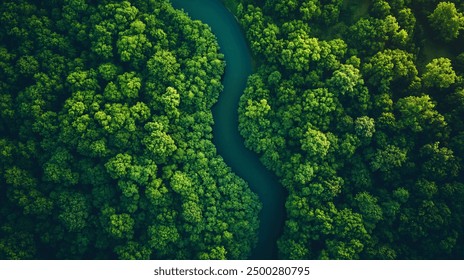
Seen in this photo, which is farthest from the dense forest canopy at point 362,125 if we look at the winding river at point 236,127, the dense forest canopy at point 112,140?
the dense forest canopy at point 112,140

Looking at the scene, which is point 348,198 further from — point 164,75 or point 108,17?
point 108,17

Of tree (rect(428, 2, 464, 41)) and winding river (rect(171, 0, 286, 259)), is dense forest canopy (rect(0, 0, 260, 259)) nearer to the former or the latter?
winding river (rect(171, 0, 286, 259))

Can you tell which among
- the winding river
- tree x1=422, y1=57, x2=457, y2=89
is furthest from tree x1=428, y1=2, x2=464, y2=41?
the winding river

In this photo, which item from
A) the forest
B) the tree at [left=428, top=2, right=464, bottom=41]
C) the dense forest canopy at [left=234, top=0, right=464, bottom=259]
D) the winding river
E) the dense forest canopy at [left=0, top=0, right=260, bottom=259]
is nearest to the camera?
the dense forest canopy at [left=234, top=0, right=464, bottom=259]

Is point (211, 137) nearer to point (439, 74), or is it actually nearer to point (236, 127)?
point (236, 127)

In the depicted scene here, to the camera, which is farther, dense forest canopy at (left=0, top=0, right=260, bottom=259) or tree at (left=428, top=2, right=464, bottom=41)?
tree at (left=428, top=2, right=464, bottom=41)

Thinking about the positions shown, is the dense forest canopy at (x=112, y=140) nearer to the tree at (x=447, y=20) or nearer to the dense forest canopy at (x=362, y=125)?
the dense forest canopy at (x=362, y=125)
